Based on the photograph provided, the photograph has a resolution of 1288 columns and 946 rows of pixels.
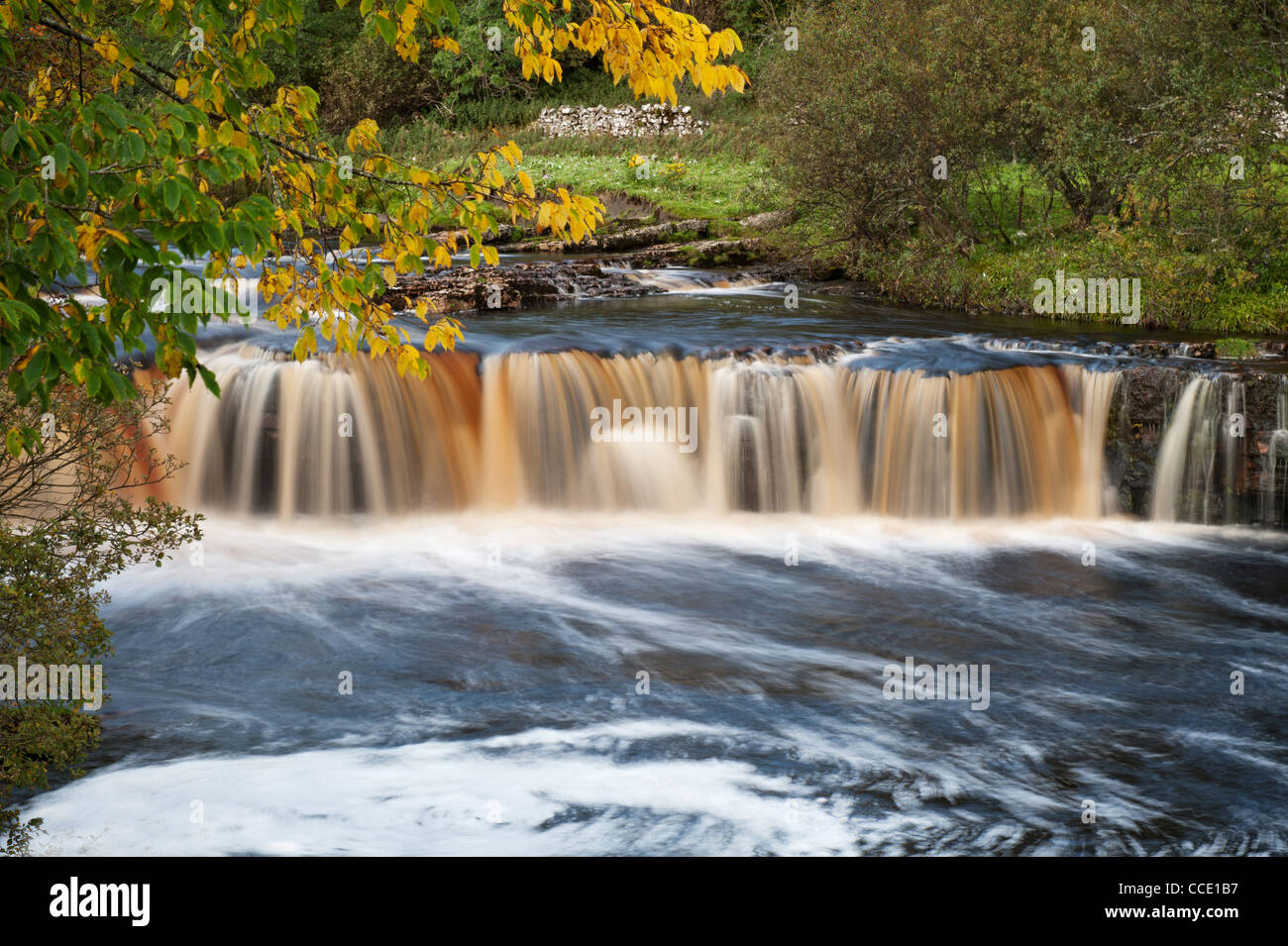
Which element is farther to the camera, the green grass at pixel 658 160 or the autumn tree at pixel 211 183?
the green grass at pixel 658 160

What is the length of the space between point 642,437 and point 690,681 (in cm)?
561

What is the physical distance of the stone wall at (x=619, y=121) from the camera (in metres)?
38.9

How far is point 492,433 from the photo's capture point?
13.5m

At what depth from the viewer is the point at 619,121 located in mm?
40406

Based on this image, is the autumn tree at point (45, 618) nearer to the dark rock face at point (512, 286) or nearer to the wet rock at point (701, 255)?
the dark rock face at point (512, 286)

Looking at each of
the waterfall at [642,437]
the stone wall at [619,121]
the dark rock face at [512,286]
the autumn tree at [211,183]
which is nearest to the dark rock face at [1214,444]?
the waterfall at [642,437]

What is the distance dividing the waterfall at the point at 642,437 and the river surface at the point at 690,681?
115 millimetres

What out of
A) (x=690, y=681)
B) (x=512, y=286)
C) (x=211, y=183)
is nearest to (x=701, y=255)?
(x=512, y=286)

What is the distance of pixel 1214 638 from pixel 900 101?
46.5 feet

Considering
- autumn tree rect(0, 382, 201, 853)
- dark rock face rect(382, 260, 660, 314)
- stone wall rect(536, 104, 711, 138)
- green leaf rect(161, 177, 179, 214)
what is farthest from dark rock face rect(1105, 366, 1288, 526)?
stone wall rect(536, 104, 711, 138)

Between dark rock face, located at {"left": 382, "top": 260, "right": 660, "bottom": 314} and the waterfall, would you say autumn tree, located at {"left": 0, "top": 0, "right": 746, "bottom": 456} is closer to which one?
the waterfall

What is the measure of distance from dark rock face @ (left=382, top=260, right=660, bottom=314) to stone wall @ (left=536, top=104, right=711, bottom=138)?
1857cm

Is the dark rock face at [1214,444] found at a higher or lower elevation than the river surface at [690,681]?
higher

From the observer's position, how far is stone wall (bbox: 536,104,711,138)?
38938 millimetres
